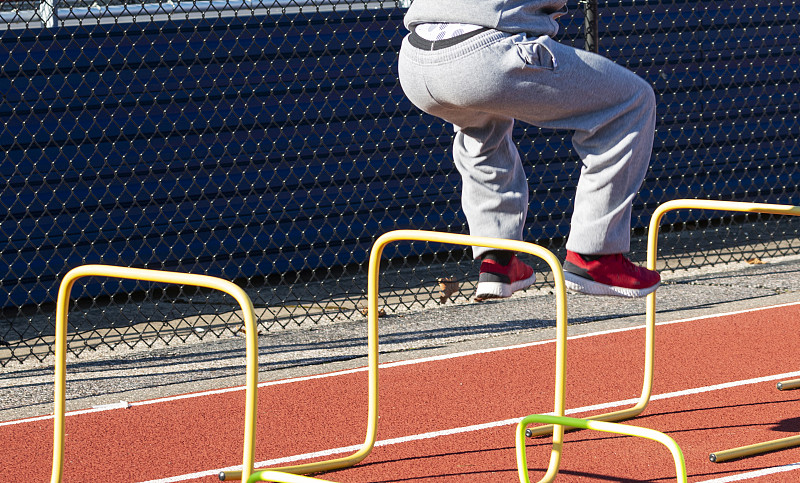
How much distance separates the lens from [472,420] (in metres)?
5.31

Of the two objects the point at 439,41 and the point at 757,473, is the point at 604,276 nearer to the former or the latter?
the point at 439,41

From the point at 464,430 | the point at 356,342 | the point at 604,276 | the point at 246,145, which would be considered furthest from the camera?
the point at 246,145

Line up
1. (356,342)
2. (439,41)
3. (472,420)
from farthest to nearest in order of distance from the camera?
(356,342), (472,420), (439,41)

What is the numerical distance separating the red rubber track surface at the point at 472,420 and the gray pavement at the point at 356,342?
0.30 metres

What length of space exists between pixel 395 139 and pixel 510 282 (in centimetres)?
540

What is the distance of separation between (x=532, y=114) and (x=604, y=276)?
626mm

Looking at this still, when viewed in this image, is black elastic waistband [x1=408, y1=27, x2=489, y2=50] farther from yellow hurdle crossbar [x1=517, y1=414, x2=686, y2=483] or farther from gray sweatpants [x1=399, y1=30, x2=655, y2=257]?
yellow hurdle crossbar [x1=517, y1=414, x2=686, y2=483]

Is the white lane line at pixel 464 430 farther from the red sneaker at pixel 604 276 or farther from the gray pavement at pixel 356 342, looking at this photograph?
the gray pavement at pixel 356 342

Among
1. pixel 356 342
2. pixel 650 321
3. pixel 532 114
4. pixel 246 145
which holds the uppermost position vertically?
pixel 532 114

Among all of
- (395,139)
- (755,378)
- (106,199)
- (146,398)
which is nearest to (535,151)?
(395,139)

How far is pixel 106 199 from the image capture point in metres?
8.34

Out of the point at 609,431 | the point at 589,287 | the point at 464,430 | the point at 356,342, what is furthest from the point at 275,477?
the point at 356,342

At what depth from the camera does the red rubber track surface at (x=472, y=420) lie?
185 inches

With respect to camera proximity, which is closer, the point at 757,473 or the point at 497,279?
the point at 497,279
